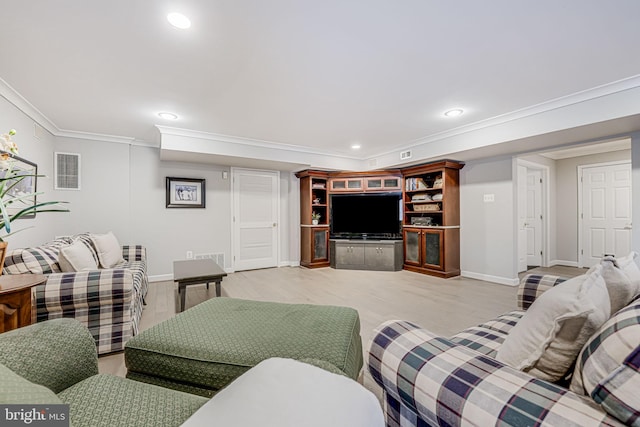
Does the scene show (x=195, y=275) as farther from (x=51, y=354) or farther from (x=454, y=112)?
(x=454, y=112)

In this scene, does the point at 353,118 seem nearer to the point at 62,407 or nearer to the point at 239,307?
the point at 239,307

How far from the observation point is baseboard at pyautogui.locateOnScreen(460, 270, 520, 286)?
4.22 m

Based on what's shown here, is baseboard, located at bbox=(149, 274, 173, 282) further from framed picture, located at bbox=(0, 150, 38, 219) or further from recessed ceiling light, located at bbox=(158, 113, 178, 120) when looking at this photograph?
recessed ceiling light, located at bbox=(158, 113, 178, 120)

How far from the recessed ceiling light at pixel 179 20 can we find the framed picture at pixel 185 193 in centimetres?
332

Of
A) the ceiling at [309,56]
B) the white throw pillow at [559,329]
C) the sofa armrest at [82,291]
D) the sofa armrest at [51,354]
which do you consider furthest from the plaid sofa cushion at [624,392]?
the sofa armrest at [82,291]

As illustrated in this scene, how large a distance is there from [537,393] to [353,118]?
3.26 m

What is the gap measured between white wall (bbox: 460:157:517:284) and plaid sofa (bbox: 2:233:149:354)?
482cm

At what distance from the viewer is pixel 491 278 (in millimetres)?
4449

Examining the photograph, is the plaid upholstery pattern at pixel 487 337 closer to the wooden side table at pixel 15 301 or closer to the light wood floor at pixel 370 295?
the light wood floor at pixel 370 295

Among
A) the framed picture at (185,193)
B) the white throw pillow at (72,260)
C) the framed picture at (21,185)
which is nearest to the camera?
the white throw pillow at (72,260)

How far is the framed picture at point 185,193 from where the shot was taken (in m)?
4.65

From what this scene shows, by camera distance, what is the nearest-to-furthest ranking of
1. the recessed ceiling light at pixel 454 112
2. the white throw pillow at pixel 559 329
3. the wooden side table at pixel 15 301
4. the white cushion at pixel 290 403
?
the white cushion at pixel 290 403
the white throw pillow at pixel 559 329
the wooden side table at pixel 15 301
the recessed ceiling light at pixel 454 112

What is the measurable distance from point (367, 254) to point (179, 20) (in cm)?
452

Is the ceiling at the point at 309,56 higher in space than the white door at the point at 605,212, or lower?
higher
